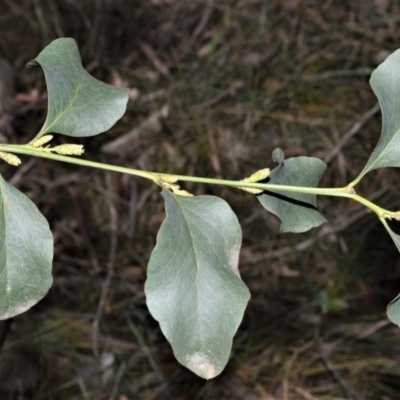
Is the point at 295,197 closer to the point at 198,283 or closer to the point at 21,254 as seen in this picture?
the point at 198,283

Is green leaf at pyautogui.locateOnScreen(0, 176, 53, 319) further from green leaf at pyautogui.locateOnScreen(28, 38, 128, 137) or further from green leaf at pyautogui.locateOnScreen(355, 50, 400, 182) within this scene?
green leaf at pyautogui.locateOnScreen(355, 50, 400, 182)

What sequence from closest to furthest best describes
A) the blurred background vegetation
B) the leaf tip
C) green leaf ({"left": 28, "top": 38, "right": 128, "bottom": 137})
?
the leaf tip < green leaf ({"left": 28, "top": 38, "right": 128, "bottom": 137}) < the blurred background vegetation

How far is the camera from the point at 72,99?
861 millimetres

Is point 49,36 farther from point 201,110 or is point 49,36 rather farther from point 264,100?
point 264,100

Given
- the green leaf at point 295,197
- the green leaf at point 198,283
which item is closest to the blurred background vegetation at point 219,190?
the green leaf at point 295,197

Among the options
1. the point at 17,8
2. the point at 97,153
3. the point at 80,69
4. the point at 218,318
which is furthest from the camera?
the point at 17,8

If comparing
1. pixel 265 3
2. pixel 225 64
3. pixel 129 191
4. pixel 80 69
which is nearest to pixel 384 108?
pixel 80 69

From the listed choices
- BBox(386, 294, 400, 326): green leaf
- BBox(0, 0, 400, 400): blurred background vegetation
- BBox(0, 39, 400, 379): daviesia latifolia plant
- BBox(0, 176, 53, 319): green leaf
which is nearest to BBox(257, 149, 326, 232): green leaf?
BBox(0, 39, 400, 379): daviesia latifolia plant

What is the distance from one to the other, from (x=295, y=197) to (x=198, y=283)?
208mm

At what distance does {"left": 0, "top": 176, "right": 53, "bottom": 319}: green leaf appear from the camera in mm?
758

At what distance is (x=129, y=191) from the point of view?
2.53 meters

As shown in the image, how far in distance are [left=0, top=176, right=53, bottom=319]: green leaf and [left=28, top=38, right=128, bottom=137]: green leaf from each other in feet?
0.35

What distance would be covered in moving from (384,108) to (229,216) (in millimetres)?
251

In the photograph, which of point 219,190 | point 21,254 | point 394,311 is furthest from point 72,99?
point 219,190
